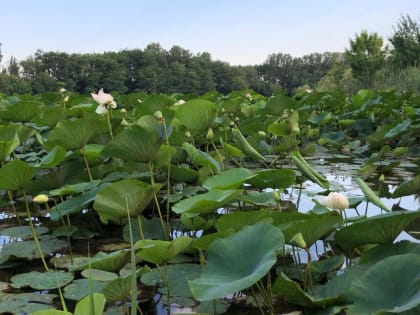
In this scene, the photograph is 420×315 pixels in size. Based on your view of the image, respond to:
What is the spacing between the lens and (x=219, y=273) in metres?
0.66

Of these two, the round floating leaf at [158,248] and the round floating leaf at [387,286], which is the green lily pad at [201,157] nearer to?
the round floating leaf at [158,248]

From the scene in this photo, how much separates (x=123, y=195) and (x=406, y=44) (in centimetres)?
1414

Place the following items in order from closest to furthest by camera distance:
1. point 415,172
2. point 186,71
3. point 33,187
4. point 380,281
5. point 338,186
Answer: point 380,281 → point 33,187 → point 338,186 → point 415,172 → point 186,71

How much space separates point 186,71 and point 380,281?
36.6 meters

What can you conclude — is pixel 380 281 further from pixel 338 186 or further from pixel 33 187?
pixel 338 186

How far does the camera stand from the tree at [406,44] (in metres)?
13.2

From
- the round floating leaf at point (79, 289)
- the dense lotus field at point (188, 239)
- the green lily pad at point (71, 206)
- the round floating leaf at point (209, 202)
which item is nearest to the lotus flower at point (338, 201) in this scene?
the dense lotus field at point (188, 239)

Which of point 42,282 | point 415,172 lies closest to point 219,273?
point 42,282

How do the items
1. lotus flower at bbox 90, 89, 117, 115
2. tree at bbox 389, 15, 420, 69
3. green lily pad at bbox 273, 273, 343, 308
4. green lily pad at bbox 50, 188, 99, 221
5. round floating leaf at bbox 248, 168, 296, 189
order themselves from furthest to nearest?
tree at bbox 389, 15, 420, 69 → lotus flower at bbox 90, 89, 117, 115 → green lily pad at bbox 50, 188, 99, 221 → round floating leaf at bbox 248, 168, 296, 189 → green lily pad at bbox 273, 273, 343, 308

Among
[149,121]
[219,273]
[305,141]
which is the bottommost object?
[305,141]

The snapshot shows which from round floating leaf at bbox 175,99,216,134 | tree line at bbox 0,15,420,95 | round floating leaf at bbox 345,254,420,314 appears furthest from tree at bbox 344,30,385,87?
round floating leaf at bbox 345,254,420,314

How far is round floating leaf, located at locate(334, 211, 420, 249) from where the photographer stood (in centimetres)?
66

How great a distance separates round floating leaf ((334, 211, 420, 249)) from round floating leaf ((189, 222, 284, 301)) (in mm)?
142

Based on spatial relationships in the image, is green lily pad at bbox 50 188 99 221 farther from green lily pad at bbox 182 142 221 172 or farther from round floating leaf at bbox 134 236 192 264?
round floating leaf at bbox 134 236 192 264
